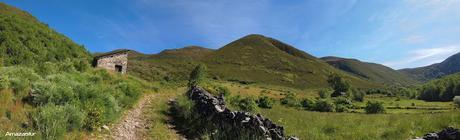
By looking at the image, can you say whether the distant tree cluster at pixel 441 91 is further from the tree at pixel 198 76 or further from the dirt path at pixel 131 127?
the dirt path at pixel 131 127

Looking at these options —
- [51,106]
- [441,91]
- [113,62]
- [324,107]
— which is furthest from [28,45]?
[441,91]

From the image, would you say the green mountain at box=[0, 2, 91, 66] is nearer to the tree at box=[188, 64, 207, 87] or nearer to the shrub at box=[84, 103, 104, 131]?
the shrub at box=[84, 103, 104, 131]

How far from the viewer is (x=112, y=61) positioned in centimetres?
3241

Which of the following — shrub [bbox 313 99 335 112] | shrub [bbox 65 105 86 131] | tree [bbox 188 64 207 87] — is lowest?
shrub [bbox 313 99 335 112]

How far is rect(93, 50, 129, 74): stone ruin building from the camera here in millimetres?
30234

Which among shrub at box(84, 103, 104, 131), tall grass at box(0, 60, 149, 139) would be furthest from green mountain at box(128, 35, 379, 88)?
shrub at box(84, 103, 104, 131)

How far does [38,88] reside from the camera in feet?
31.2

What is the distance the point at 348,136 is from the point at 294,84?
4548 inches

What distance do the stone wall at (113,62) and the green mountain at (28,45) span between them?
7.44 ft

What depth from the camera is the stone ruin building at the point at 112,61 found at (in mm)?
30234

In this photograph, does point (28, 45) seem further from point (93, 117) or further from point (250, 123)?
point (250, 123)

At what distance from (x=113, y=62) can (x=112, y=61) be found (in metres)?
0.22

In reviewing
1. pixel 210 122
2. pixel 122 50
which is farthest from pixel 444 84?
pixel 210 122

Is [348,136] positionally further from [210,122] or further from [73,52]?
[73,52]
